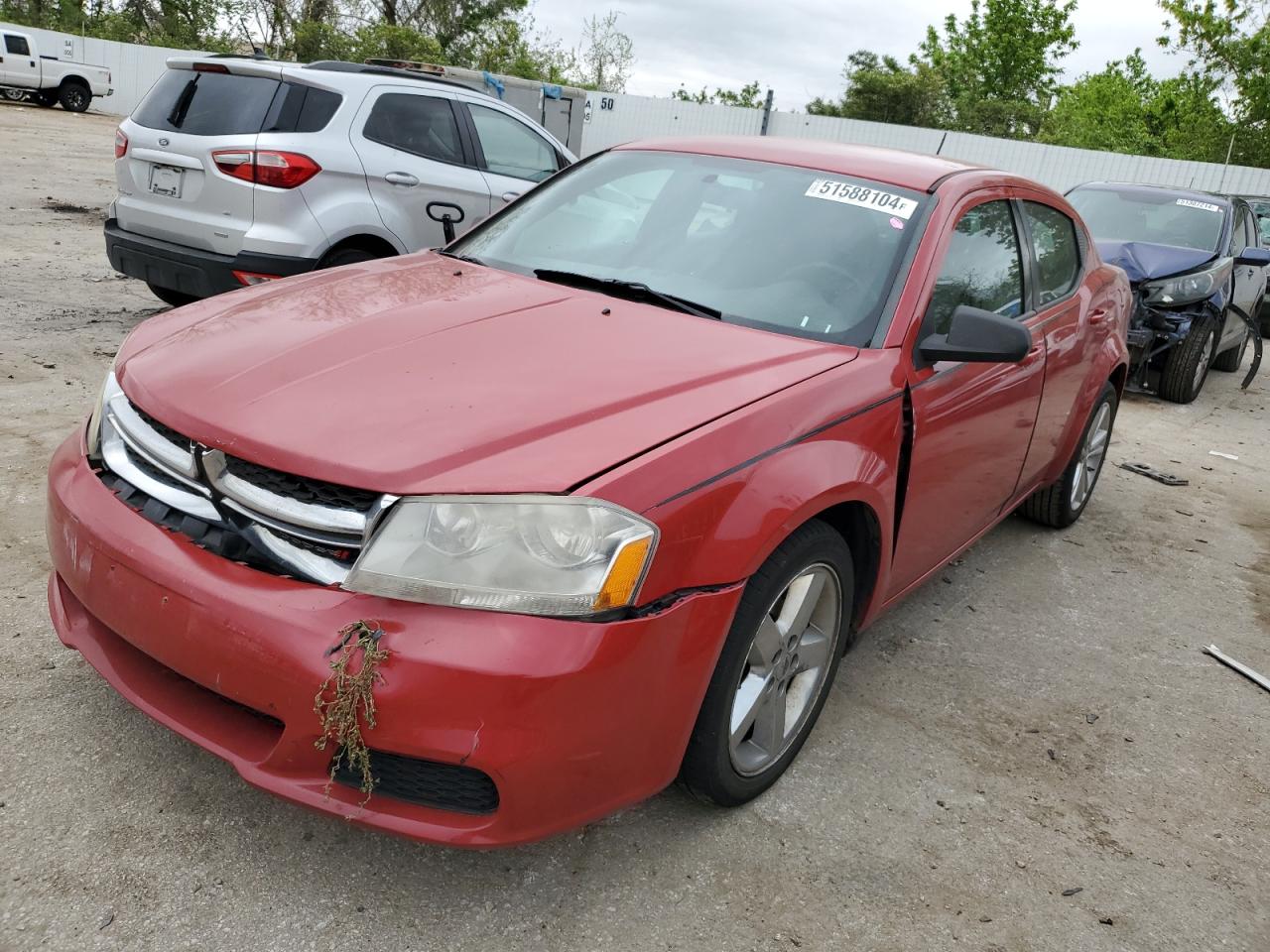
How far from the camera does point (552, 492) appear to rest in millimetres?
1933

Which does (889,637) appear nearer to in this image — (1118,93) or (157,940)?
(157,940)

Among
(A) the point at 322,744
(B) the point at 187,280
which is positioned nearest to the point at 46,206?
(B) the point at 187,280

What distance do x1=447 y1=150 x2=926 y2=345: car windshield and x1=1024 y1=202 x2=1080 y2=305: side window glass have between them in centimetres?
98

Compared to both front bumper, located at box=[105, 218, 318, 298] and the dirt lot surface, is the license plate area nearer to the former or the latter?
front bumper, located at box=[105, 218, 318, 298]

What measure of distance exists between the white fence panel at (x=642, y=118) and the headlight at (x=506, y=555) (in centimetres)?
2807

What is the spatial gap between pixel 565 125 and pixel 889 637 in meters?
21.1

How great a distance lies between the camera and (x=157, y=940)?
1.99 metres

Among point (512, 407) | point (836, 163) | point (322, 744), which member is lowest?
point (322, 744)

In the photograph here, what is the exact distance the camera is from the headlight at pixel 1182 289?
313 inches

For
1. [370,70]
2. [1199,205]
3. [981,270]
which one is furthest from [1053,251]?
[1199,205]

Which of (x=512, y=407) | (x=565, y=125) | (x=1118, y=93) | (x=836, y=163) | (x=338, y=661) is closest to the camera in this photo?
(x=338, y=661)

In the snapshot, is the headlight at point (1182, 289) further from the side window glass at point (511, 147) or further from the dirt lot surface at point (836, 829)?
the side window glass at point (511, 147)

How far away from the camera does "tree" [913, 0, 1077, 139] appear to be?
48906mm

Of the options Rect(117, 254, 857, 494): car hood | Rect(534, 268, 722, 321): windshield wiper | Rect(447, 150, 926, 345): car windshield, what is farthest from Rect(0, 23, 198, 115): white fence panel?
Rect(117, 254, 857, 494): car hood
